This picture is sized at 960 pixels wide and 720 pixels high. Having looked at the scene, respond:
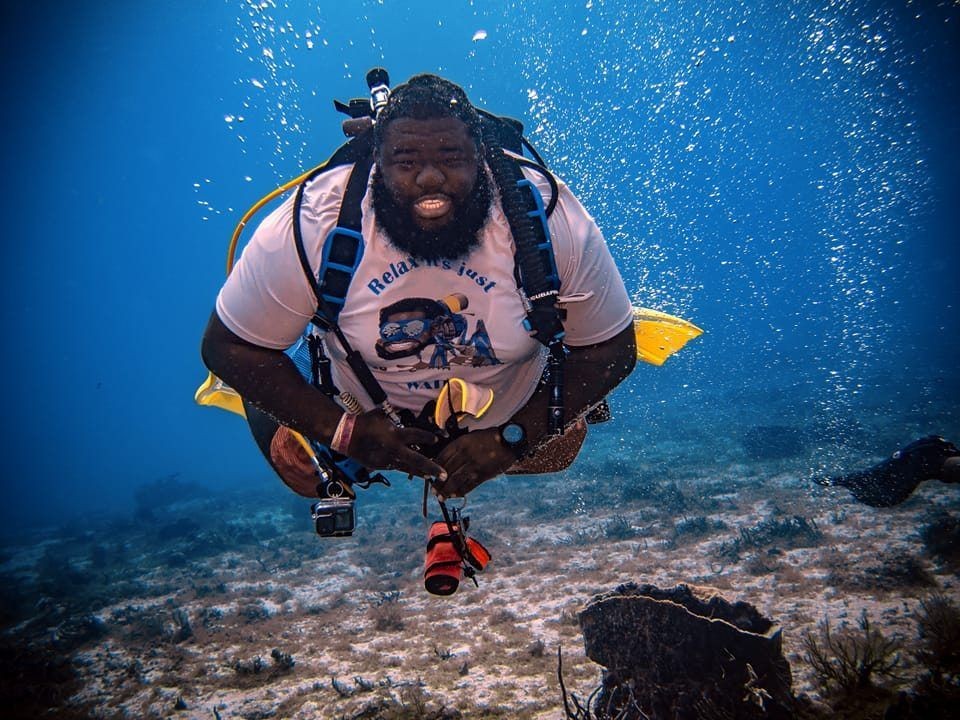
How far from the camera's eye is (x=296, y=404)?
6.79 ft

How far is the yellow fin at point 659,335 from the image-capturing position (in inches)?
127

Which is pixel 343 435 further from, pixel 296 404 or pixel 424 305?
pixel 424 305

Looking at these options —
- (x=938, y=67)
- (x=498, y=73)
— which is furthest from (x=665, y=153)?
(x=938, y=67)

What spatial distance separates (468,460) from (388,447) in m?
0.37

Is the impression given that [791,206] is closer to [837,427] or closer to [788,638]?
[837,427]

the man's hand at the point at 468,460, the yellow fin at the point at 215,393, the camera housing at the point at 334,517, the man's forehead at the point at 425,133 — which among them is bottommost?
the camera housing at the point at 334,517

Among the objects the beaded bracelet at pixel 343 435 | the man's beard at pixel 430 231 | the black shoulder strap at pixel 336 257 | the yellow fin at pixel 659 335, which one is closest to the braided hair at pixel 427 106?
the man's beard at pixel 430 231

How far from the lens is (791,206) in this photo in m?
114

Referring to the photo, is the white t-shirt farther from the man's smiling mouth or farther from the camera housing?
the camera housing

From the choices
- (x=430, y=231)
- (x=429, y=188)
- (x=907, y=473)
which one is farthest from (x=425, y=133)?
(x=907, y=473)

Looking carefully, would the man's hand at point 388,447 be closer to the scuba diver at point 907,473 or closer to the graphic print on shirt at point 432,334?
the graphic print on shirt at point 432,334

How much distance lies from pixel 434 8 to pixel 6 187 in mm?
72646

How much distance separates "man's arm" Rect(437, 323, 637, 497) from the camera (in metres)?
2.09

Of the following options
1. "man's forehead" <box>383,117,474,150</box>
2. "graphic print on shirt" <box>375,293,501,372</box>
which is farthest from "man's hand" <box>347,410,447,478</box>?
"man's forehead" <box>383,117,474,150</box>
